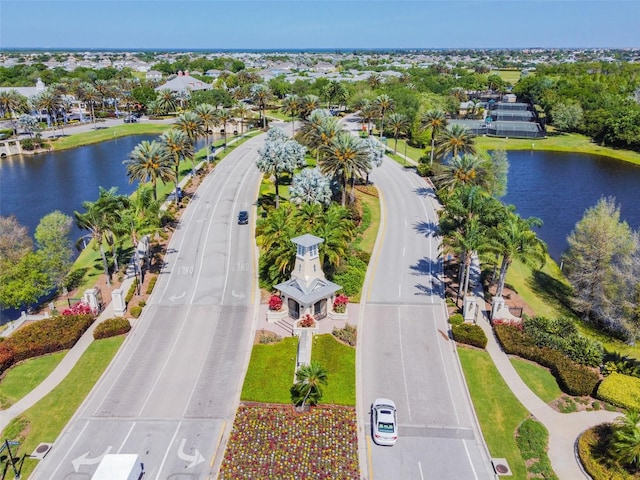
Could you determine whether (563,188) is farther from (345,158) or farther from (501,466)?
(501,466)

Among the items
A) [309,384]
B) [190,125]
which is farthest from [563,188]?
[309,384]

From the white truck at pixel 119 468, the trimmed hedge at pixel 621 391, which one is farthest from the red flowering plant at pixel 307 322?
the trimmed hedge at pixel 621 391

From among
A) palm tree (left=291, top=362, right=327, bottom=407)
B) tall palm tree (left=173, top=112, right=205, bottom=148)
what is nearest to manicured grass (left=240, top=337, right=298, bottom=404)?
palm tree (left=291, top=362, right=327, bottom=407)

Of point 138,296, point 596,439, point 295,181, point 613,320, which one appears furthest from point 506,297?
point 138,296

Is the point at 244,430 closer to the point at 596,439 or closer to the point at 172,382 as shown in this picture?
the point at 172,382

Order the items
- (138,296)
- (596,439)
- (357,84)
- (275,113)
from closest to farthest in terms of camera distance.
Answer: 1. (596,439)
2. (138,296)
3. (275,113)
4. (357,84)

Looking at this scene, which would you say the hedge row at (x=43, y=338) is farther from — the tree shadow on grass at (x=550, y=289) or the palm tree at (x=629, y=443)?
the tree shadow on grass at (x=550, y=289)
